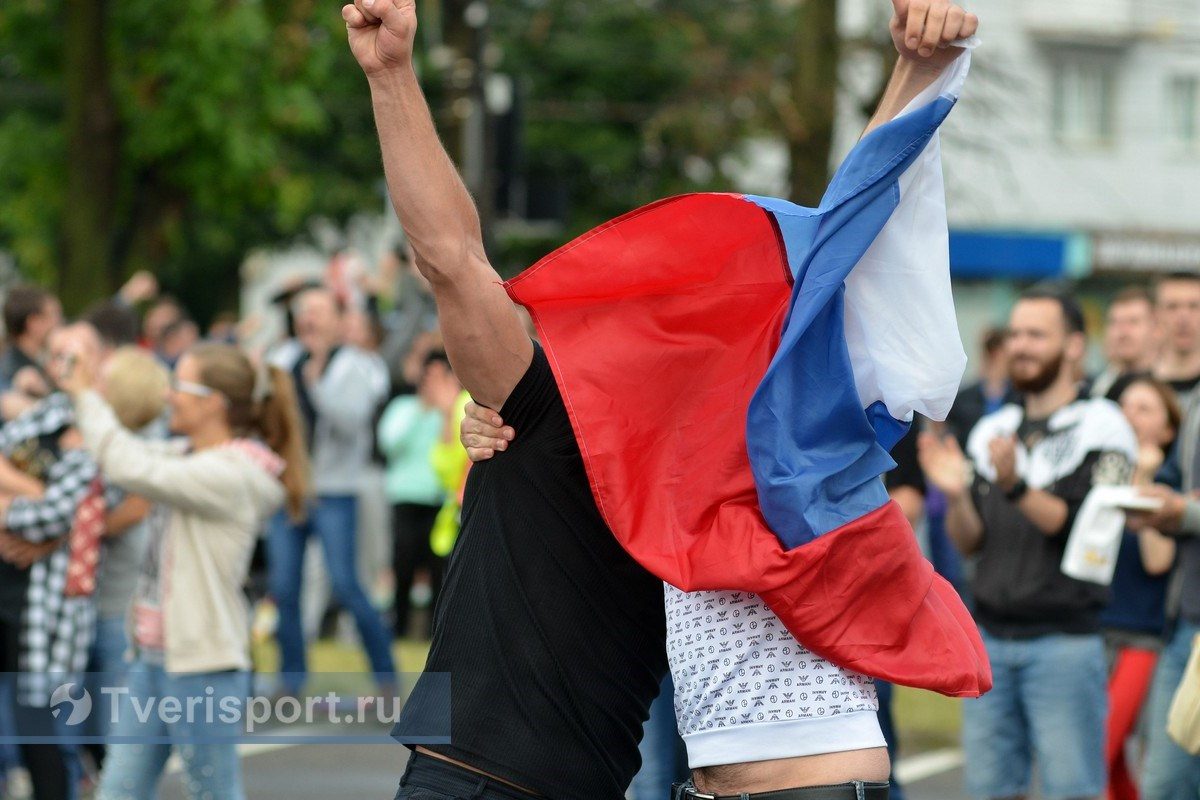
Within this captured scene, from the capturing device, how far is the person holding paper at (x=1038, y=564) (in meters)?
6.20

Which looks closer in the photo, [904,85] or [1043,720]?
[904,85]

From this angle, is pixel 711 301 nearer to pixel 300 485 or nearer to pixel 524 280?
pixel 524 280

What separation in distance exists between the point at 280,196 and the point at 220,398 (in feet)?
38.0

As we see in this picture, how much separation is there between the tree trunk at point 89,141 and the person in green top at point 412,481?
477 centimetres

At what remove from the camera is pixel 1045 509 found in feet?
20.4

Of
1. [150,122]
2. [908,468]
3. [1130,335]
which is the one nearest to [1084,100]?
[150,122]

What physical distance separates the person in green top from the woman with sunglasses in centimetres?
528

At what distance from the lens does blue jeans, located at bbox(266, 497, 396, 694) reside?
10.1 meters

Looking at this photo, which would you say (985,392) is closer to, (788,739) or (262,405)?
(262,405)

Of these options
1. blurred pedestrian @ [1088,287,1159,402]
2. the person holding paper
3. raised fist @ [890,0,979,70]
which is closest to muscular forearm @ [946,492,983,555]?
the person holding paper

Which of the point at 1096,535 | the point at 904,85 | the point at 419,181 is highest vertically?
the point at 904,85

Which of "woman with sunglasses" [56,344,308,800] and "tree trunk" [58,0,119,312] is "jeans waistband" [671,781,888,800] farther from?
"tree trunk" [58,0,119,312]

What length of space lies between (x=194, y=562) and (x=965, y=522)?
2.77 meters

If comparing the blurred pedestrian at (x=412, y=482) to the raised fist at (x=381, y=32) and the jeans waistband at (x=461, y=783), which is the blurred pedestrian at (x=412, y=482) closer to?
the jeans waistband at (x=461, y=783)
